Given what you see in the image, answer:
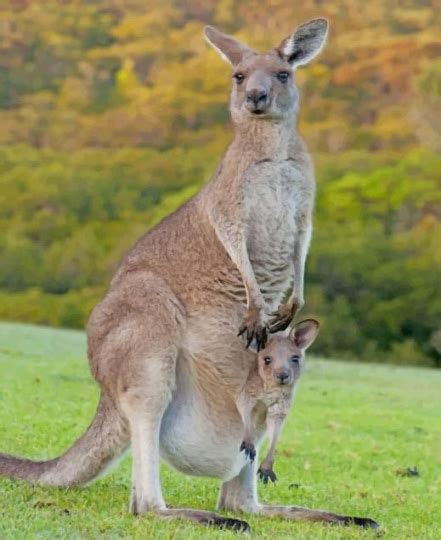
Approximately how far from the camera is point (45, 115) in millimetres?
61031

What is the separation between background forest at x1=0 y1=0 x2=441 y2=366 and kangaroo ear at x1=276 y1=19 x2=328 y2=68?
25419 mm

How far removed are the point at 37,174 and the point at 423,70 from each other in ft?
62.0

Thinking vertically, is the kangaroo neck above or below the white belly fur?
above

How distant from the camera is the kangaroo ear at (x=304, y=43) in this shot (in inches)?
207

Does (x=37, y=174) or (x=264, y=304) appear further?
(x=37, y=174)

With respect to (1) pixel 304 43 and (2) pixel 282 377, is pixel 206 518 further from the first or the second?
(1) pixel 304 43

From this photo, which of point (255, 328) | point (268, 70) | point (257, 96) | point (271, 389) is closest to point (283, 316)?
point (255, 328)

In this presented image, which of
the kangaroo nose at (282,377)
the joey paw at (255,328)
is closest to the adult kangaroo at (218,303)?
the joey paw at (255,328)

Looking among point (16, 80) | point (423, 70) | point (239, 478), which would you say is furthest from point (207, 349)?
point (16, 80)

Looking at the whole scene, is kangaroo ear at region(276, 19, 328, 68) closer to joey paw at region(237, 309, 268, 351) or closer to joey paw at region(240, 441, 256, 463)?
joey paw at region(237, 309, 268, 351)

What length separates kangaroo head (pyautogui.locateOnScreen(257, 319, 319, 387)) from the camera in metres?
4.88

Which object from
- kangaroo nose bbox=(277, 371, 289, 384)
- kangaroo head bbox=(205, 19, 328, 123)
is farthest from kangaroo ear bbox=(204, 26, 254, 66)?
kangaroo nose bbox=(277, 371, 289, 384)

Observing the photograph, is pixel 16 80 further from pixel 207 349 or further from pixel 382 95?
pixel 207 349

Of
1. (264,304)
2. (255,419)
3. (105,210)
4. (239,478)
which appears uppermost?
(264,304)
